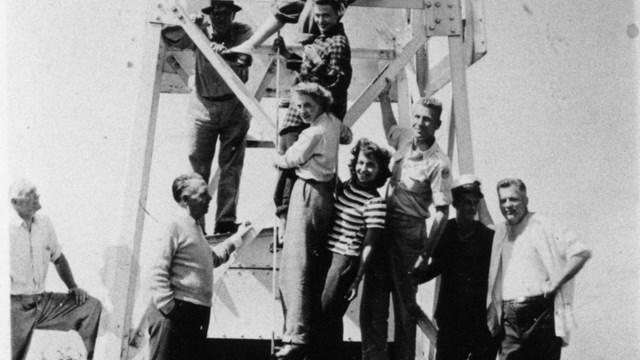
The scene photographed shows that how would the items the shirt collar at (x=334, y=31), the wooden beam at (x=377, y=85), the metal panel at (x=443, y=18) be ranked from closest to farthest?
the shirt collar at (x=334, y=31), the wooden beam at (x=377, y=85), the metal panel at (x=443, y=18)

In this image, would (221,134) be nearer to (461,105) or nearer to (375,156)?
(461,105)

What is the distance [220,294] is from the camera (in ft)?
22.7

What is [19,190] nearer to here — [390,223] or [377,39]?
[390,223]

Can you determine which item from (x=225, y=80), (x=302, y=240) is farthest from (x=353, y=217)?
(x=225, y=80)

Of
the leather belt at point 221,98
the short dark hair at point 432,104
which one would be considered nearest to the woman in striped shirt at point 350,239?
the short dark hair at point 432,104

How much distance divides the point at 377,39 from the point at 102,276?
4.28 metres

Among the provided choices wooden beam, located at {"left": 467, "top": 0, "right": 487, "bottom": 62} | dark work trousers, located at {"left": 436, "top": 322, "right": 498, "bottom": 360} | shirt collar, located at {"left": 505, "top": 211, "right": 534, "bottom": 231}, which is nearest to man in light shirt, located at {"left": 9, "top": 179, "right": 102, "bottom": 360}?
dark work trousers, located at {"left": 436, "top": 322, "right": 498, "bottom": 360}

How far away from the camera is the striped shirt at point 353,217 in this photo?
5109mm

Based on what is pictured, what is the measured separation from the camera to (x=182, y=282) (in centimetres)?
517

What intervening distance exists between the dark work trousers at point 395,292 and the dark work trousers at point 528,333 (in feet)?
2.10

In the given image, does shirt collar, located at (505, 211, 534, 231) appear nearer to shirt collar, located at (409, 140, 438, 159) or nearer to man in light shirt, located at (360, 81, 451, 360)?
man in light shirt, located at (360, 81, 451, 360)

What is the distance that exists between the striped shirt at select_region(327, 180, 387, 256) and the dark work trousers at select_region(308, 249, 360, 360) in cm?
9

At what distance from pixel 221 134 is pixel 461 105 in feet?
8.54

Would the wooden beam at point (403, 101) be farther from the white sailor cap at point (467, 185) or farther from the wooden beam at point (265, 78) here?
the white sailor cap at point (467, 185)
